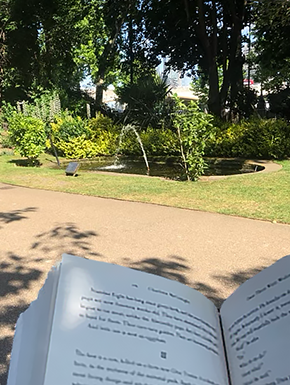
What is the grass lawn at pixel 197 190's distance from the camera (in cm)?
664

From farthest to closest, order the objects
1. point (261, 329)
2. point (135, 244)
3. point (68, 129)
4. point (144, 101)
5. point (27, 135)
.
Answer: point (144, 101) → point (68, 129) → point (27, 135) → point (135, 244) → point (261, 329)

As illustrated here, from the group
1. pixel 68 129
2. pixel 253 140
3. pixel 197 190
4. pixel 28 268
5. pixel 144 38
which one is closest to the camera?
pixel 28 268

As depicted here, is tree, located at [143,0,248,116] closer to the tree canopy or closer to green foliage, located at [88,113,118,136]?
the tree canopy

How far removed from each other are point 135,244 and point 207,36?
59.0 ft

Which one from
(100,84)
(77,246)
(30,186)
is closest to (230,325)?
(77,246)

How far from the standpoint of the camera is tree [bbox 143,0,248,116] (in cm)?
1977

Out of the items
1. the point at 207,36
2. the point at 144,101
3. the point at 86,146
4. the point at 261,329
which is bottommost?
the point at 261,329

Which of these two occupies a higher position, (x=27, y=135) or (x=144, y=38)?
(x=144, y=38)

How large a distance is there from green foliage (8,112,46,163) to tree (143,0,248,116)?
9.64m

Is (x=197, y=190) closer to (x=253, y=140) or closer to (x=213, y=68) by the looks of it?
(x=253, y=140)

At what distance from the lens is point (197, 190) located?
27.6 feet

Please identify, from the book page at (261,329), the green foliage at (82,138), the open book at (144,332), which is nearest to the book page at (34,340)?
the open book at (144,332)

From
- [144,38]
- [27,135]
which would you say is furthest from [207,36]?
[27,135]

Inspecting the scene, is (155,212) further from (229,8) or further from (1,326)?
(229,8)
